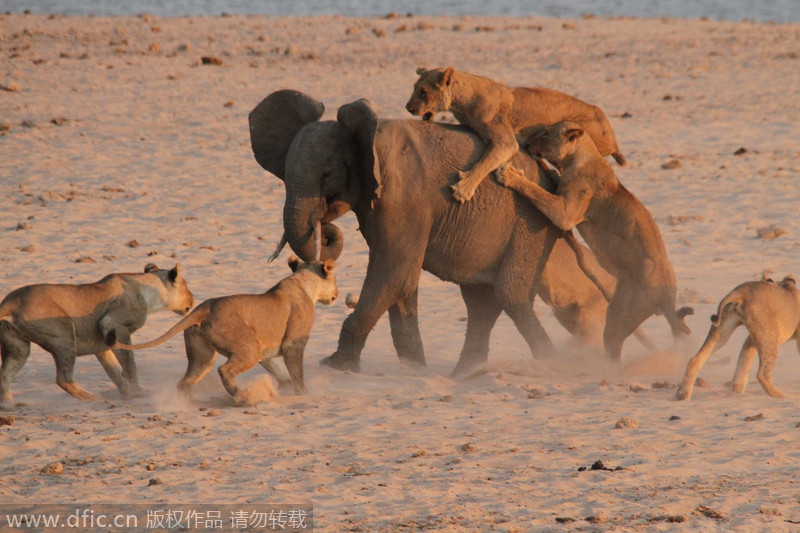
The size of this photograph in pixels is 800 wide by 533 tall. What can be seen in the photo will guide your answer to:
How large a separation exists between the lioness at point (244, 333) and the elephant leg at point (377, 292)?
74 cm

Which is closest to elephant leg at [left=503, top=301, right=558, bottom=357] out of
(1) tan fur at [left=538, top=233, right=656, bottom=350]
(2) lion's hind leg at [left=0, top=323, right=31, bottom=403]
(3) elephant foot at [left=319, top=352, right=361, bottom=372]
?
(1) tan fur at [left=538, top=233, right=656, bottom=350]

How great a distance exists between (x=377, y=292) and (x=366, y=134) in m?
1.22

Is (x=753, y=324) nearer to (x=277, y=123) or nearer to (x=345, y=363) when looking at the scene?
(x=345, y=363)

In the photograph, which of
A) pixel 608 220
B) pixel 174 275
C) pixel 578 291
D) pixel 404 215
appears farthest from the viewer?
pixel 578 291

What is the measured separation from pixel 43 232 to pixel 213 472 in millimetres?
7754

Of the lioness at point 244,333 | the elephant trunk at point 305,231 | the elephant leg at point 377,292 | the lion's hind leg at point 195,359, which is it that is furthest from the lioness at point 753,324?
the lion's hind leg at point 195,359

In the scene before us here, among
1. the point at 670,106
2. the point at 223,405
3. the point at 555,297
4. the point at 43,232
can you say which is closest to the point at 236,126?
the point at 43,232

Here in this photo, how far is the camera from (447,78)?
9.27 metres

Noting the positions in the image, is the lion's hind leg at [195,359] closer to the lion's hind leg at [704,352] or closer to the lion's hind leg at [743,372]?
the lion's hind leg at [704,352]

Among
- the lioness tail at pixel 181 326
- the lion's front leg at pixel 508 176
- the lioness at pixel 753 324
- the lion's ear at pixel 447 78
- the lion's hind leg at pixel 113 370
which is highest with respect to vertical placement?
the lion's ear at pixel 447 78

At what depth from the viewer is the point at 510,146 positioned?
9484 mm

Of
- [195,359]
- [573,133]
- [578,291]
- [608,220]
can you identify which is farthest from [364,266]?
[195,359]

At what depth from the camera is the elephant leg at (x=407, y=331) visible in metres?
9.85

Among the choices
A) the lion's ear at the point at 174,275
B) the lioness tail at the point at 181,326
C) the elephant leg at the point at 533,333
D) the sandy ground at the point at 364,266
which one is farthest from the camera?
the elephant leg at the point at 533,333
